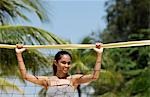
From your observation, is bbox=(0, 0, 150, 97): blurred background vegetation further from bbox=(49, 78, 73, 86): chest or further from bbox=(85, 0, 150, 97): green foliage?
bbox=(49, 78, 73, 86): chest

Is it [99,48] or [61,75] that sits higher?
[99,48]

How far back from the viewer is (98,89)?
50.2 feet

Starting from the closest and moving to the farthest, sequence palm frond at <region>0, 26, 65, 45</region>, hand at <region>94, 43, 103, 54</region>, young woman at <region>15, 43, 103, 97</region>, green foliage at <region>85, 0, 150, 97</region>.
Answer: young woman at <region>15, 43, 103, 97</region>, hand at <region>94, 43, 103, 54</region>, palm frond at <region>0, 26, 65, 45</region>, green foliage at <region>85, 0, 150, 97</region>

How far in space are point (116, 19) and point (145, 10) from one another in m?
1.72

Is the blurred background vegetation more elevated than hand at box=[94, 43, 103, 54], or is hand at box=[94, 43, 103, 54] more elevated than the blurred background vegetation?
hand at box=[94, 43, 103, 54]

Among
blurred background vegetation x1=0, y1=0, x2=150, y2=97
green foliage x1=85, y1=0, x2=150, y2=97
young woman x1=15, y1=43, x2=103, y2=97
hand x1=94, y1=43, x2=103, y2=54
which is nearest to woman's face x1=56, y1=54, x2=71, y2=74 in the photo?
young woman x1=15, y1=43, x2=103, y2=97

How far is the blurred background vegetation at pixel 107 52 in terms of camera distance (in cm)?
675

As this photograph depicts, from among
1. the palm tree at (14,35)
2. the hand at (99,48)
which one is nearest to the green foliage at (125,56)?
the palm tree at (14,35)

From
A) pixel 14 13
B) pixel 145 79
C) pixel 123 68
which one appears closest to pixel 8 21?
pixel 14 13

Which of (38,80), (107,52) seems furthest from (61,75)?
(107,52)

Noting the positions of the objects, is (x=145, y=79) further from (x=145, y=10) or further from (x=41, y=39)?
(x=145, y=10)

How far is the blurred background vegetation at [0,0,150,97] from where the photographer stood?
6.75 metres

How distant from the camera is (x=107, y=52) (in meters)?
16.1

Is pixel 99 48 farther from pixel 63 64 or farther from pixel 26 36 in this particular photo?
pixel 26 36
